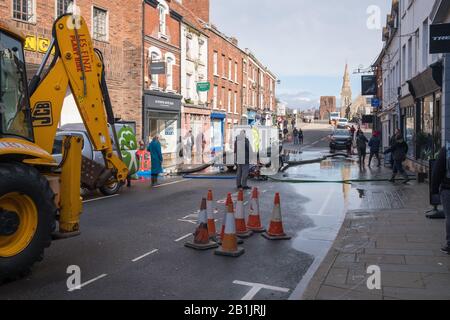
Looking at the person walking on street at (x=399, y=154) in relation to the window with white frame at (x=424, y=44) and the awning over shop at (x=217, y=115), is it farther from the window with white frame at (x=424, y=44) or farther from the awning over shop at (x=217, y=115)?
the awning over shop at (x=217, y=115)

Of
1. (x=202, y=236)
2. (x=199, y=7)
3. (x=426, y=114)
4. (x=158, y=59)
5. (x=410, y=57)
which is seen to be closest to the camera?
(x=202, y=236)

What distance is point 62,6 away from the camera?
2027 centimetres

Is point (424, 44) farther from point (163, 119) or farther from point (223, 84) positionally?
point (223, 84)

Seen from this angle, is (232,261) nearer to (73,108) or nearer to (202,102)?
(73,108)

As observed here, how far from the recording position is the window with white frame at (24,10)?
59.2 ft

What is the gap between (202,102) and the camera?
36344 millimetres

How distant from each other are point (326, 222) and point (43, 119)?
5944mm

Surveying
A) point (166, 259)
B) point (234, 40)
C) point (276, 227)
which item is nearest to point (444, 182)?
point (276, 227)

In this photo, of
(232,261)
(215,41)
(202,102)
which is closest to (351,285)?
(232,261)

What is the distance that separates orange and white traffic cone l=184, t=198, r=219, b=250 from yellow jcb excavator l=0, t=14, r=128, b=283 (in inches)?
72.0

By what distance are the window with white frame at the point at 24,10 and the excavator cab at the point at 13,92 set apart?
1340 centimetres

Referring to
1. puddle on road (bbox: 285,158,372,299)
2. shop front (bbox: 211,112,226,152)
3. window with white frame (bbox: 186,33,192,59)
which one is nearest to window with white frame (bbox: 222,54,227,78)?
shop front (bbox: 211,112,226,152)

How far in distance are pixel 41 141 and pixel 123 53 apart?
64.6 ft

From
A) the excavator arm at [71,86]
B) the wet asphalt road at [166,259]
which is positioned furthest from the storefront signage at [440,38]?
the excavator arm at [71,86]
